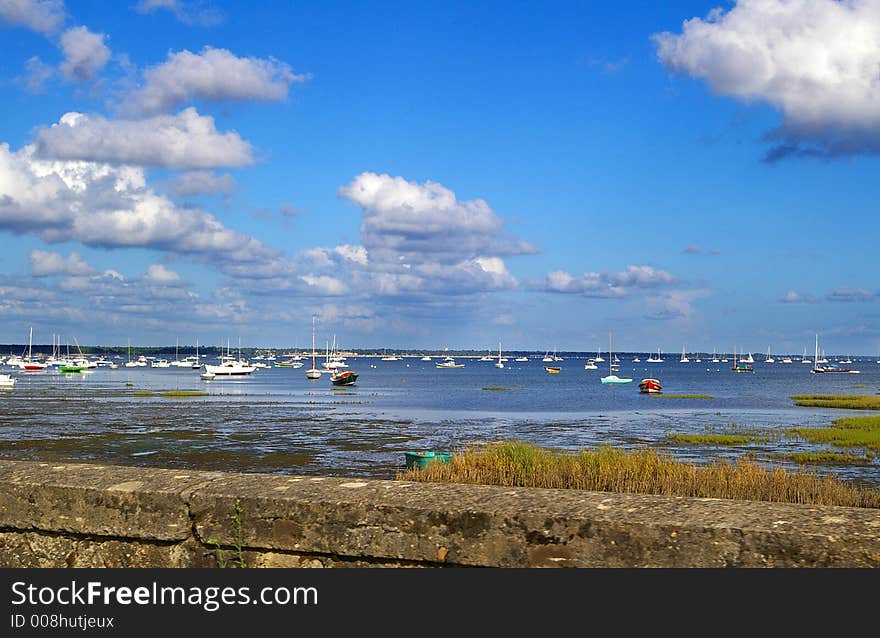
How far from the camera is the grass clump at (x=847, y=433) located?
3838 cm

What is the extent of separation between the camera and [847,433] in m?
42.4

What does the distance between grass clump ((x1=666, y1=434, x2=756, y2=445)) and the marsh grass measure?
82.9 feet

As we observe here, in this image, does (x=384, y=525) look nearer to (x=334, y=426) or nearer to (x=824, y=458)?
(x=824, y=458)

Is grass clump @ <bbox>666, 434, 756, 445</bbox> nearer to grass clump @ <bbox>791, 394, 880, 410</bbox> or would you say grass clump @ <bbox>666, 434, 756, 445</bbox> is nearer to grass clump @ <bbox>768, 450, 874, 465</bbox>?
grass clump @ <bbox>768, 450, 874, 465</bbox>

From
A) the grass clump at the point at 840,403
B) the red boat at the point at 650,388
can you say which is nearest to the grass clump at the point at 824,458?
the grass clump at the point at 840,403

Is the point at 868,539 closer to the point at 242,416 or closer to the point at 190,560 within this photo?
the point at 190,560

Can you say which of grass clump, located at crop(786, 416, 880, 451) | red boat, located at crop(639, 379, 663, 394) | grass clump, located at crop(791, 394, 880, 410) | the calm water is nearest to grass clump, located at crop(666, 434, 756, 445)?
the calm water

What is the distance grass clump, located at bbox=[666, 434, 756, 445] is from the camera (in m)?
40.2

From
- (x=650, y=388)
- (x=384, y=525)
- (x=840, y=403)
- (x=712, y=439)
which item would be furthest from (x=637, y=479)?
(x=650, y=388)

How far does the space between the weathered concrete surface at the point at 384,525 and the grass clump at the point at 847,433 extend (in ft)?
119

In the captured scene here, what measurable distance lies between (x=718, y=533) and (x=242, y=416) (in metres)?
52.9

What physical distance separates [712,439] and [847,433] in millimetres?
6685

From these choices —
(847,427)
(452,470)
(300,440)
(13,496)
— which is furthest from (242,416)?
(13,496)

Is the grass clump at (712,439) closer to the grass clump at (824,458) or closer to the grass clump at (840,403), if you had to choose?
the grass clump at (824,458)
